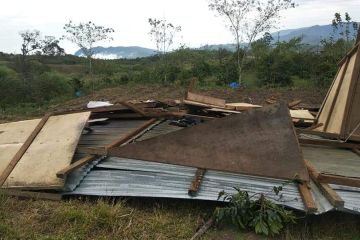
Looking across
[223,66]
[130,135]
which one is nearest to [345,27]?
[223,66]

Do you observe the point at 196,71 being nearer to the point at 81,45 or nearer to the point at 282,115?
the point at 81,45

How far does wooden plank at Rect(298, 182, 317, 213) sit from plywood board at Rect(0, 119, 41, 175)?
321 cm

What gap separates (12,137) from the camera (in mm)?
5375

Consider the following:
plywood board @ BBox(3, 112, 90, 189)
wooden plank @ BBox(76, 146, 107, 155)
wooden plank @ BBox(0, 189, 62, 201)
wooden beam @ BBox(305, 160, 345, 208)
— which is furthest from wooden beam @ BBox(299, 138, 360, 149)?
wooden plank @ BBox(0, 189, 62, 201)

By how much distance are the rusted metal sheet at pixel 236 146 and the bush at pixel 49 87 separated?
1011 centimetres

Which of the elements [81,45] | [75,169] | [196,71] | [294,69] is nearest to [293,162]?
[75,169]

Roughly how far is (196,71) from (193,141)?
1117 centimetres

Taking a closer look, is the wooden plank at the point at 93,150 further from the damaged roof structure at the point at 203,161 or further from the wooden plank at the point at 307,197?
the wooden plank at the point at 307,197

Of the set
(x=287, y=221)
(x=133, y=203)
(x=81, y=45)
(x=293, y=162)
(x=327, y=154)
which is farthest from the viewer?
(x=81, y=45)

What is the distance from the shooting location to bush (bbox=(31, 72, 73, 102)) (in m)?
13.8

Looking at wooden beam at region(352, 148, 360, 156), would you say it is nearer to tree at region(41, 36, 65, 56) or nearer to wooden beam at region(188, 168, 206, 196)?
wooden beam at region(188, 168, 206, 196)

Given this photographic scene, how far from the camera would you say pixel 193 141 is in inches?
173

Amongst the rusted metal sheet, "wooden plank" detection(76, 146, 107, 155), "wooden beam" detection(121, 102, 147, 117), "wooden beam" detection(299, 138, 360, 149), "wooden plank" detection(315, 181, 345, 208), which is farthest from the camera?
"wooden beam" detection(121, 102, 147, 117)

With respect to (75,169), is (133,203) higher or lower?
lower
